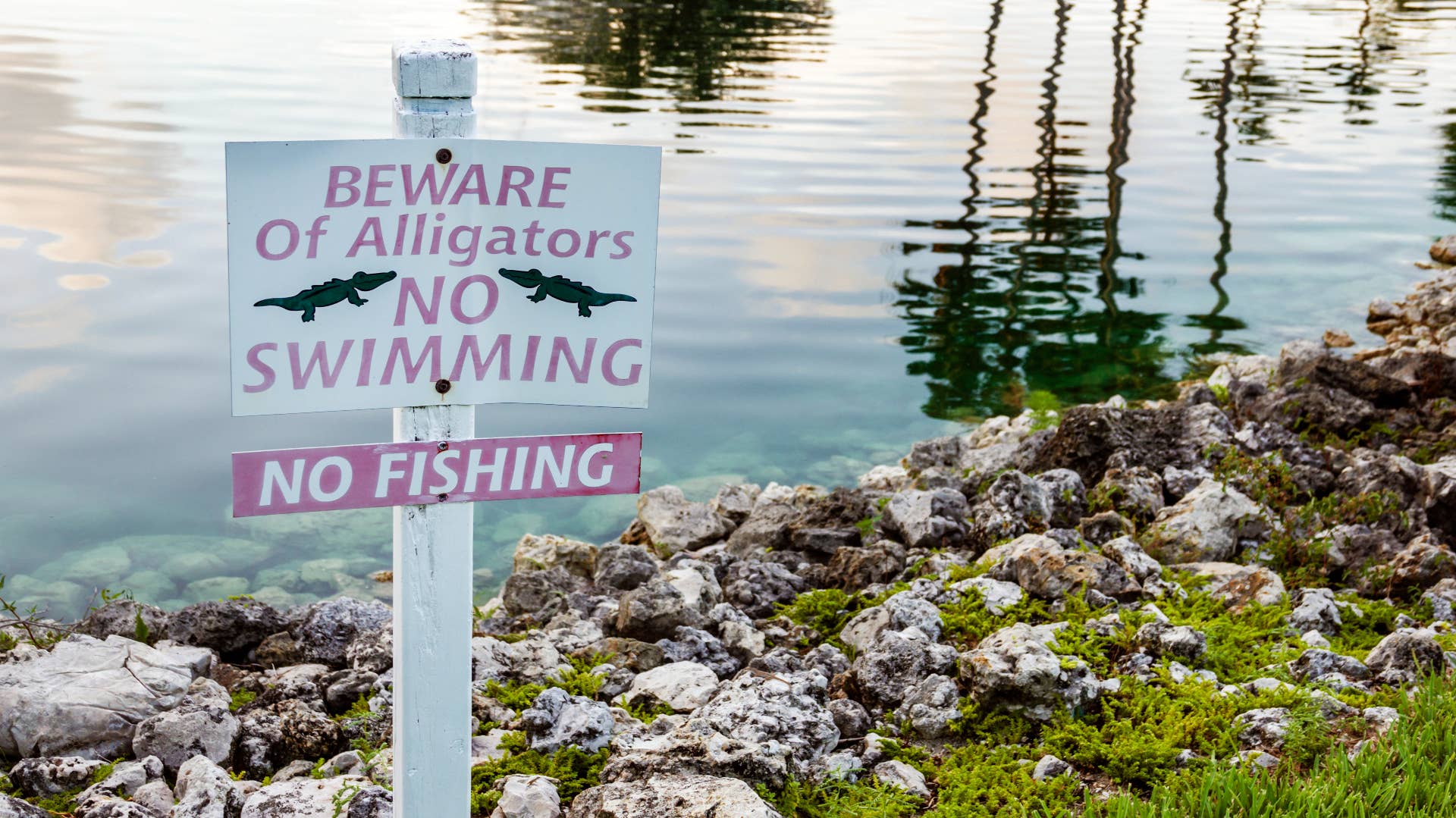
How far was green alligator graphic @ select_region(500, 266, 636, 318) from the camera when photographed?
213 centimetres

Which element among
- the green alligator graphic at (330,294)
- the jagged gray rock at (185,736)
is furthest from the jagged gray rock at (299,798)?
the green alligator graphic at (330,294)

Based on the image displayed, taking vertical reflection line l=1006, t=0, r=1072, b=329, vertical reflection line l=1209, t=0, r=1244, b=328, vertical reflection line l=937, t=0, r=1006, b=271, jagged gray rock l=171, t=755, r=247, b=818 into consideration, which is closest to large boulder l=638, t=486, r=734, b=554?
jagged gray rock l=171, t=755, r=247, b=818

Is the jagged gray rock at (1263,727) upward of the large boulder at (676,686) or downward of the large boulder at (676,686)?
upward

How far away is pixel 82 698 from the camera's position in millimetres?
3135

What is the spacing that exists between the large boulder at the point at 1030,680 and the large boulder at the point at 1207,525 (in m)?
1.30

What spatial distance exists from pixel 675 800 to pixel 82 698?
160 cm

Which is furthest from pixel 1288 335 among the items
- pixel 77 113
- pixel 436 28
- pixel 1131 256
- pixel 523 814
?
pixel 436 28

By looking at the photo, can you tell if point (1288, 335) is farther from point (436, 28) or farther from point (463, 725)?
point (436, 28)

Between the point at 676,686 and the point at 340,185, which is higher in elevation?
the point at 340,185

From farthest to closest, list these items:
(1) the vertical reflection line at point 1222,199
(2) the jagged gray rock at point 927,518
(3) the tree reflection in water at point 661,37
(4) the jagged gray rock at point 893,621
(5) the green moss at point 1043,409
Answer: (3) the tree reflection in water at point 661,37
(1) the vertical reflection line at point 1222,199
(5) the green moss at point 1043,409
(2) the jagged gray rock at point 927,518
(4) the jagged gray rock at point 893,621

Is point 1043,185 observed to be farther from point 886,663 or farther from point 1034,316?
point 886,663

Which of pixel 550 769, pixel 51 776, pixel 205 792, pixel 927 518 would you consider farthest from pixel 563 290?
pixel 927 518

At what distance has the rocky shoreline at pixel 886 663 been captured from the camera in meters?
2.87

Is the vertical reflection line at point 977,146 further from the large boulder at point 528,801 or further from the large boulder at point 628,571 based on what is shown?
the large boulder at point 528,801
